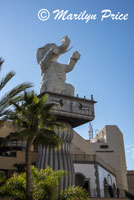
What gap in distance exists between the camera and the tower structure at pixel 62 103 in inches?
798

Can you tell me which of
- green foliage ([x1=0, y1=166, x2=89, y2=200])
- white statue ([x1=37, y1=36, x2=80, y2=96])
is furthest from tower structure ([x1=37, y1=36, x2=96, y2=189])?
green foliage ([x1=0, y1=166, x2=89, y2=200])

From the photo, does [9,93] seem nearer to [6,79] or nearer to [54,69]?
[6,79]

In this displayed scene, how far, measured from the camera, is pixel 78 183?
2758 cm

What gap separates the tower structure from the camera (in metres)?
20.3

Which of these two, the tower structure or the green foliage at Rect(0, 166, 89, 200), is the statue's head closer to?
the tower structure

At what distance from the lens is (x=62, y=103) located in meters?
21.8

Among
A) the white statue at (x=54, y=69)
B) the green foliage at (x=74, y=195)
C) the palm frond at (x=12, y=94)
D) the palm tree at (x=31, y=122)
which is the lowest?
the green foliage at (x=74, y=195)

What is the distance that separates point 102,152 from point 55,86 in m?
27.3

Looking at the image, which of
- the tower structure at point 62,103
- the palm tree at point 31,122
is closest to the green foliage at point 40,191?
the palm tree at point 31,122

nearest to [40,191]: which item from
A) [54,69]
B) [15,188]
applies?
[15,188]

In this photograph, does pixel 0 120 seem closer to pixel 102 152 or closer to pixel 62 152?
pixel 62 152

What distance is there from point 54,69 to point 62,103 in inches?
131

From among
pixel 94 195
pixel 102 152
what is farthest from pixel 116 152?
pixel 94 195

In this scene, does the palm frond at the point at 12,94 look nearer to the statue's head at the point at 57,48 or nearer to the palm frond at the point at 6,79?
the palm frond at the point at 6,79
